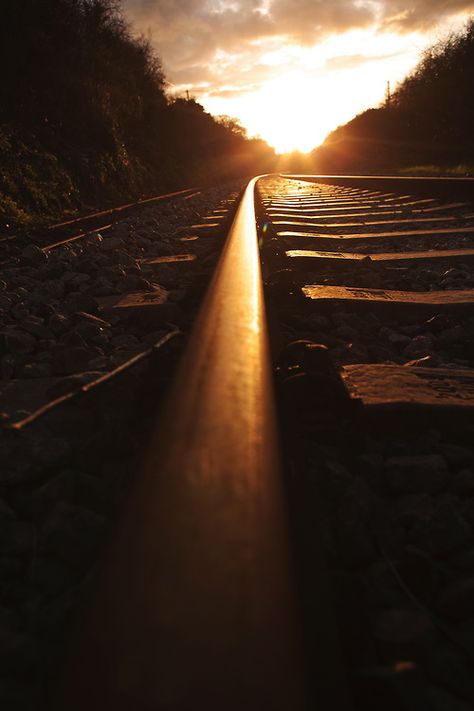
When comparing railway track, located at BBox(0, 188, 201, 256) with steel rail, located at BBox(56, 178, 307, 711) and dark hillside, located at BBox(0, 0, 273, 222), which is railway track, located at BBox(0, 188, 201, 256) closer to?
dark hillside, located at BBox(0, 0, 273, 222)

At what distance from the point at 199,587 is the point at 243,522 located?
0.09 m

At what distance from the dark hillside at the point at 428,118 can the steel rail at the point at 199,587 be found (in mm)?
27078

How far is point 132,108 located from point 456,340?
1686cm

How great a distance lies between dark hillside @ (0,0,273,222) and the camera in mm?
8125

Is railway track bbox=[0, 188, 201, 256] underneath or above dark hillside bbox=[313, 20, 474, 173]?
underneath

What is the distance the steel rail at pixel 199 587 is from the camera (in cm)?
40

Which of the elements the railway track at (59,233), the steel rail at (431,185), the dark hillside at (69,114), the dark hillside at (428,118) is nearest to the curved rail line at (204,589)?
the railway track at (59,233)

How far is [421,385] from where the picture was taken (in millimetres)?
1347

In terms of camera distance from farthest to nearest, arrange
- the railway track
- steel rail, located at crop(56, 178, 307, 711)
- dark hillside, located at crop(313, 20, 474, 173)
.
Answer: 1. dark hillside, located at crop(313, 20, 474, 173)
2. the railway track
3. steel rail, located at crop(56, 178, 307, 711)

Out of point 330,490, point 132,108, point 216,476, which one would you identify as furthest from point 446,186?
point 132,108

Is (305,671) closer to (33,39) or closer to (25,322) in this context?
(25,322)

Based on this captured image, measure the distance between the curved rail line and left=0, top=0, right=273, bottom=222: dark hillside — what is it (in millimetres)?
6289

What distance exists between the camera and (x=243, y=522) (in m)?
0.54

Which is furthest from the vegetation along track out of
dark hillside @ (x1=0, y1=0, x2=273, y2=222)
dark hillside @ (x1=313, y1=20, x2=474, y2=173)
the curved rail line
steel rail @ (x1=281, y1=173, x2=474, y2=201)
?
dark hillside @ (x1=313, y1=20, x2=474, y2=173)
